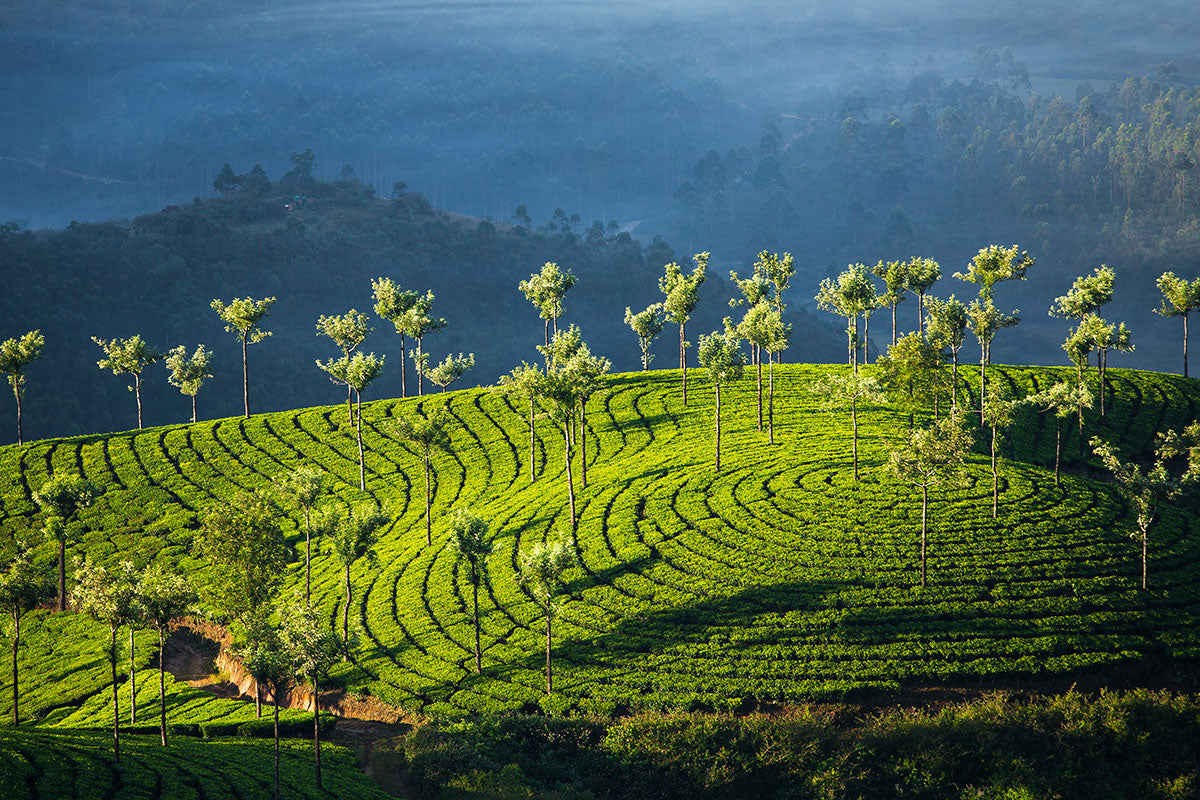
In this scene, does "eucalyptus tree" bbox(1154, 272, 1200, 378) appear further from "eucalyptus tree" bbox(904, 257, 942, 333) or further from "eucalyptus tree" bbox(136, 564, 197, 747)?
"eucalyptus tree" bbox(136, 564, 197, 747)

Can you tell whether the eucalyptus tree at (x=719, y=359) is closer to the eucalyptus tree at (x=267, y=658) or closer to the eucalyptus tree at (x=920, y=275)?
the eucalyptus tree at (x=920, y=275)

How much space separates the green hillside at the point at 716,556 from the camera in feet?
173

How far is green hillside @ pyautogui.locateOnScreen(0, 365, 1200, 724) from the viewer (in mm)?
52750

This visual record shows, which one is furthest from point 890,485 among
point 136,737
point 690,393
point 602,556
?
point 136,737

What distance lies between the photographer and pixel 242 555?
55656 mm

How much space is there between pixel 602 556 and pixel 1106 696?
1353 inches

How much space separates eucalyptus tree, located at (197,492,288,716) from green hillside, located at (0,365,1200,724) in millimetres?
8833

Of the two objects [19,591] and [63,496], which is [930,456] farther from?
[63,496]

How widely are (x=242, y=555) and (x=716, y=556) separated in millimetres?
32829

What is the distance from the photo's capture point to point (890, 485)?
70812 mm

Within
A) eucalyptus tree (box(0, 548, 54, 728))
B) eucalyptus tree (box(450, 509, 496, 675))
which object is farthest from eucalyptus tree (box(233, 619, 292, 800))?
eucalyptus tree (box(0, 548, 54, 728))

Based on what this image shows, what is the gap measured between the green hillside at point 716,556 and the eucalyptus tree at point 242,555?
29.0 feet

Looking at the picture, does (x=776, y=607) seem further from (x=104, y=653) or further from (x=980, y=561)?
(x=104, y=653)

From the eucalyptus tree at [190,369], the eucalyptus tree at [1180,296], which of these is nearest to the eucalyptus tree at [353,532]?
the eucalyptus tree at [190,369]
